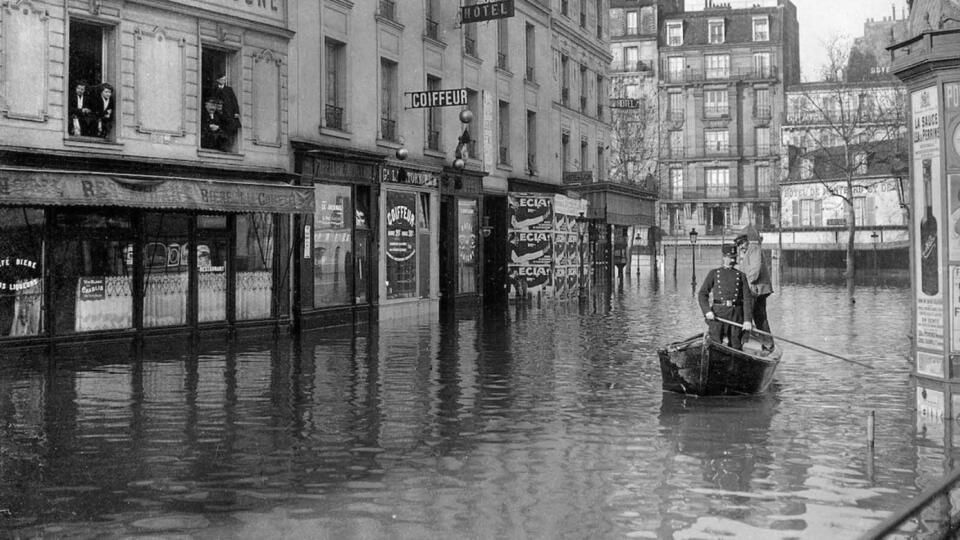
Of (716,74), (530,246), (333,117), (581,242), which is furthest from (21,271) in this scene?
(716,74)

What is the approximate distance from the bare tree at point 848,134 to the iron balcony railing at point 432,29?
72.8 feet

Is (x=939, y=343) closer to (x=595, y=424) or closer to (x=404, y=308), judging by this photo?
(x=595, y=424)

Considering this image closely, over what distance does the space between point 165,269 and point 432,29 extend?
12.6m

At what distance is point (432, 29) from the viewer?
29.7 meters

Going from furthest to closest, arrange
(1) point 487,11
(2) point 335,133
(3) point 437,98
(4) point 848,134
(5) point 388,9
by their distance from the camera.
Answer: (4) point 848,134, (1) point 487,11, (5) point 388,9, (3) point 437,98, (2) point 335,133

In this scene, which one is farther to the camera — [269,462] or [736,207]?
[736,207]

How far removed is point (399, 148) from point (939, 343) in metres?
18.7

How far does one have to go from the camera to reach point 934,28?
9.83 metres

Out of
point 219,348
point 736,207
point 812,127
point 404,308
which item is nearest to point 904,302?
point 404,308

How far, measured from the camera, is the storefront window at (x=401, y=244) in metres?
27.2

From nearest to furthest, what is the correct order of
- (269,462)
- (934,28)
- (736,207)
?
(269,462)
(934,28)
(736,207)

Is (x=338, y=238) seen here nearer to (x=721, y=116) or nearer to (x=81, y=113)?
(x=81, y=113)

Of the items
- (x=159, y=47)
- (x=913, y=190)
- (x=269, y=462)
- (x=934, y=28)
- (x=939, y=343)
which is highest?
(x=159, y=47)

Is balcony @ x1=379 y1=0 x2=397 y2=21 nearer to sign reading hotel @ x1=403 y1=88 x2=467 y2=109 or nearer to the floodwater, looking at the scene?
sign reading hotel @ x1=403 y1=88 x2=467 y2=109
